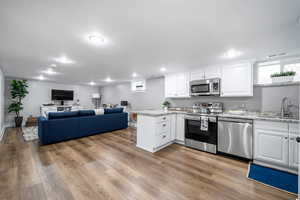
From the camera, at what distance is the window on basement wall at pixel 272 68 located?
2.65 meters

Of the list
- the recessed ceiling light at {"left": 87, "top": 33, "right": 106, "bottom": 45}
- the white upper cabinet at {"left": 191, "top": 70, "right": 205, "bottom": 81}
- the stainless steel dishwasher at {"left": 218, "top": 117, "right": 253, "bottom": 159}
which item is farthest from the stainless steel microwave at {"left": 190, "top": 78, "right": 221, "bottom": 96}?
the recessed ceiling light at {"left": 87, "top": 33, "right": 106, "bottom": 45}

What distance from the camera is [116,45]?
2320 mm

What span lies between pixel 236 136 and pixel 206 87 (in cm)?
144

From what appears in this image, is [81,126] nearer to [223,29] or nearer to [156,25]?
[156,25]

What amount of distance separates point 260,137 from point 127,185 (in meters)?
2.65

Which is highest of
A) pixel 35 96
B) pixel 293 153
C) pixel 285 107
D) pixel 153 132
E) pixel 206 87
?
pixel 206 87

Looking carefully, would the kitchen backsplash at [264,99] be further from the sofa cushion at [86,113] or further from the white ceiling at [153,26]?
the sofa cushion at [86,113]

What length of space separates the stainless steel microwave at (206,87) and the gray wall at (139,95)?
1658mm

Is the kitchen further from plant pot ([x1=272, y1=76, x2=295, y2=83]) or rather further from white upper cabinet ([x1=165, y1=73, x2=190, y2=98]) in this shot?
plant pot ([x1=272, y1=76, x2=295, y2=83])

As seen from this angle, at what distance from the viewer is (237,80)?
3018 millimetres

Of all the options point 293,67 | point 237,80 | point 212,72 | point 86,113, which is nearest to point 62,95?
point 86,113

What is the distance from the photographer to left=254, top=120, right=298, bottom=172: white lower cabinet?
2.11 meters

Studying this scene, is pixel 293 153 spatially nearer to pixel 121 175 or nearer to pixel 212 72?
pixel 212 72

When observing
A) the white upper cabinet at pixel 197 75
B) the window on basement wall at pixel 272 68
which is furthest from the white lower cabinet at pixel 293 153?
the white upper cabinet at pixel 197 75
